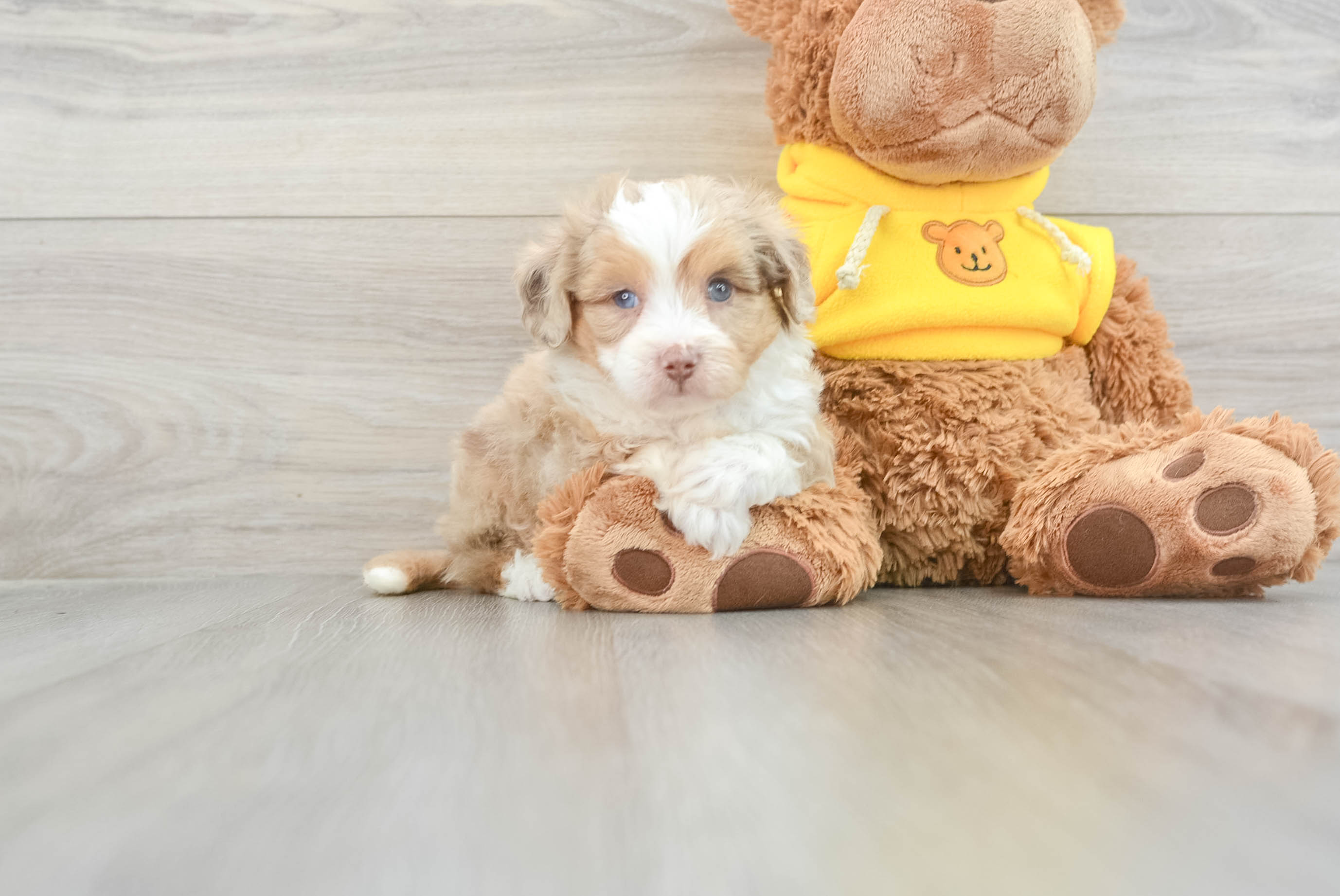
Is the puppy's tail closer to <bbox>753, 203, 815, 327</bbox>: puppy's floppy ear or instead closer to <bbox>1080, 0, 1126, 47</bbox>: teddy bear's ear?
<bbox>753, 203, 815, 327</bbox>: puppy's floppy ear

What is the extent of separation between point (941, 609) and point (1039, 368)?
15.4 inches

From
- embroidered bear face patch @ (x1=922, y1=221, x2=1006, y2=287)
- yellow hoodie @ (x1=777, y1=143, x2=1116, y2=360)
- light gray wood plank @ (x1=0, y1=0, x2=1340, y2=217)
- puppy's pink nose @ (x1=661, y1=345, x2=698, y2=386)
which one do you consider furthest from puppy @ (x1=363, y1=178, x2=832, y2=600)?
light gray wood plank @ (x1=0, y1=0, x2=1340, y2=217)

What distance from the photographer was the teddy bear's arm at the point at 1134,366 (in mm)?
1327

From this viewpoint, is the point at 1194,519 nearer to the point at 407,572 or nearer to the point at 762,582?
the point at 762,582

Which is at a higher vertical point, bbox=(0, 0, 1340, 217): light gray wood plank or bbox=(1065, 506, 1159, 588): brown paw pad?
bbox=(0, 0, 1340, 217): light gray wood plank

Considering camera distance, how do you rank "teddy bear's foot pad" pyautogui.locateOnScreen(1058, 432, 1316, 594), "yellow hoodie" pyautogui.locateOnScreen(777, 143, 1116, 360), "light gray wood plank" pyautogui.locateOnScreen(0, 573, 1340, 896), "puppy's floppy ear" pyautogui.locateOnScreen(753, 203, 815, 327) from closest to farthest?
"light gray wood plank" pyautogui.locateOnScreen(0, 573, 1340, 896) → "teddy bear's foot pad" pyautogui.locateOnScreen(1058, 432, 1316, 594) → "puppy's floppy ear" pyautogui.locateOnScreen(753, 203, 815, 327) → "yellow hoodie" pyautogui.locateOnScreen(777, 143, 1116, 360)

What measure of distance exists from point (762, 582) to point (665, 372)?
259 millimetres

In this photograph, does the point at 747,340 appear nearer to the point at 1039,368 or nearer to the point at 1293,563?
the point at 1039,368

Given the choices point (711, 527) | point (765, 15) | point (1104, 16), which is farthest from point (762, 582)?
point (1104, 16)

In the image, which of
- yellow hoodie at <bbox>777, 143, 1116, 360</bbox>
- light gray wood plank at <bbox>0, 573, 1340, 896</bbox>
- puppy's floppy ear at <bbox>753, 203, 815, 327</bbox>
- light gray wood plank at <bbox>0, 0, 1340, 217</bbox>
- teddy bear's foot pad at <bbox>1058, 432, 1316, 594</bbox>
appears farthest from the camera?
light gray wood plank at <bbox>0, 0, 1340, 217</bbox>

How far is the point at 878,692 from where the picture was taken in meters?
0.69

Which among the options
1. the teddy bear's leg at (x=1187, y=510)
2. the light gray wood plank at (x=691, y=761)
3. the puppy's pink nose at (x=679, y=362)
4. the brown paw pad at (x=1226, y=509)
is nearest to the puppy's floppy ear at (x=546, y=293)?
the puppy's pink nose at (x=679, y=362)

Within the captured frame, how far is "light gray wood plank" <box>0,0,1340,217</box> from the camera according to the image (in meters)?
1.54

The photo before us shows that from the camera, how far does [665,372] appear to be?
1030mm
